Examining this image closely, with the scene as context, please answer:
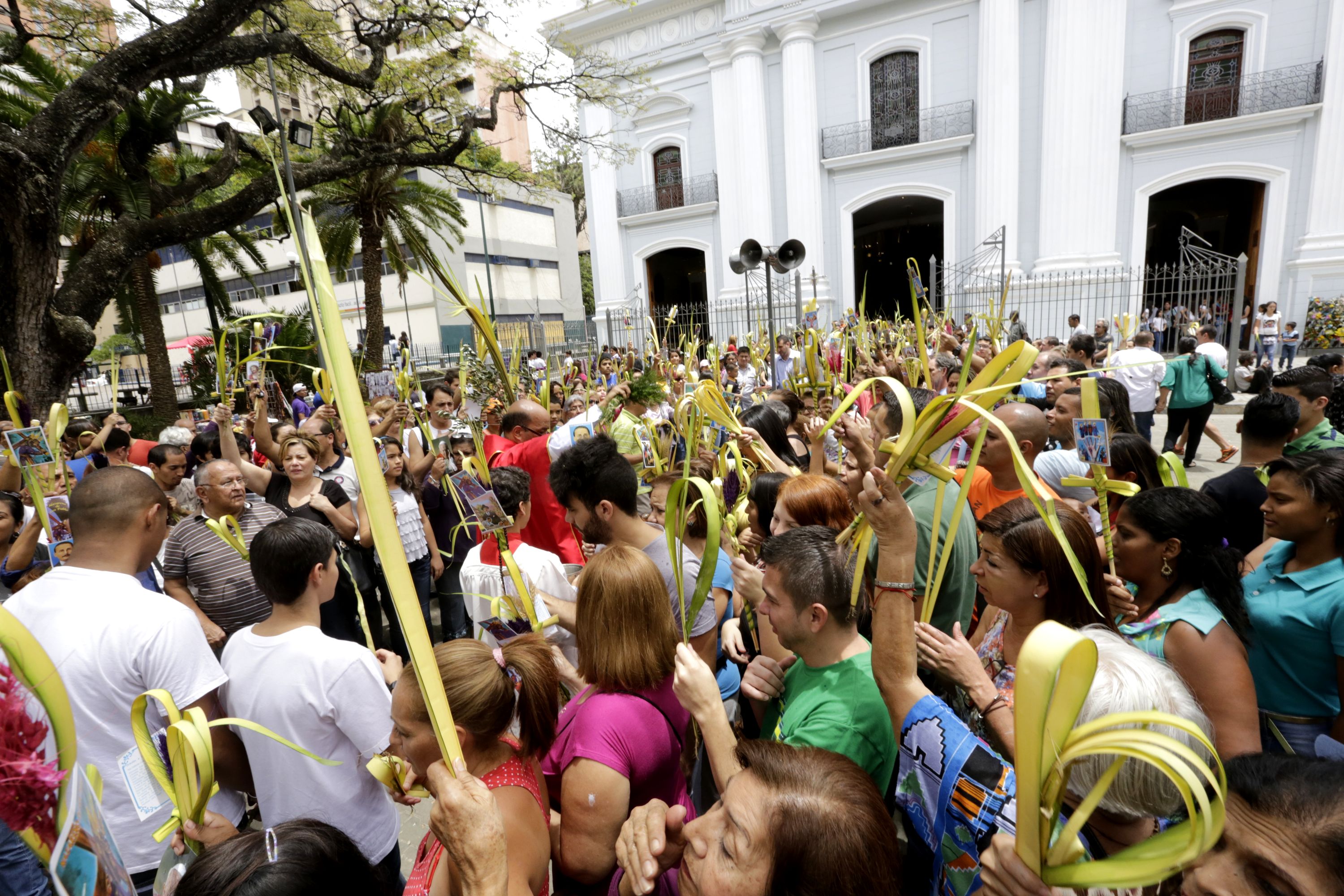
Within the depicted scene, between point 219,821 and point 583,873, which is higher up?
point 219,821

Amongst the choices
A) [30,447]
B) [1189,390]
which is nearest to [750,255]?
[1189,390]

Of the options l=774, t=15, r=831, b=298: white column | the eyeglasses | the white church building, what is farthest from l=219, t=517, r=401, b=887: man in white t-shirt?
l=774, t=15, r=831, b=298: white column

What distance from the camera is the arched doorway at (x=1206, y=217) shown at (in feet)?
66.4

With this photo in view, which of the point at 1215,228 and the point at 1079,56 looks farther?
the point at 1215,228

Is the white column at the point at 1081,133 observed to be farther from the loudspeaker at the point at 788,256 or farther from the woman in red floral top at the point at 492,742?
the woman in red floral top at the point at 492,742

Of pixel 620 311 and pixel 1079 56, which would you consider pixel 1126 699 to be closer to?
pixel 1079 56

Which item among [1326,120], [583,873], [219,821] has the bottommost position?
[583,873]

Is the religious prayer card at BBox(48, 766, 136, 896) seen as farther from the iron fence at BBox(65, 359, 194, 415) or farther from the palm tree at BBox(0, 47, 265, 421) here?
the iron fence at BBox(65, 359, 194, 415)

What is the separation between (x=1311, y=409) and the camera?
11.9 ft

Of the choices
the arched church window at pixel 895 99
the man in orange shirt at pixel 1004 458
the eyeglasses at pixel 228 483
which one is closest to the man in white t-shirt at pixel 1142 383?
the man in orange shirt at pixel 1004 458

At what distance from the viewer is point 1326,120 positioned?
15.6 meters

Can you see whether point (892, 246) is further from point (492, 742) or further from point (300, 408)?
point (492, 742)

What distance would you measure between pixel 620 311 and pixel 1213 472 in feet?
61.3

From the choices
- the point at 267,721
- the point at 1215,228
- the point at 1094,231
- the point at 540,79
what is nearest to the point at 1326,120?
the point at 1094,231
